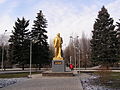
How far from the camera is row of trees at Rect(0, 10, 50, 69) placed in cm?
4196

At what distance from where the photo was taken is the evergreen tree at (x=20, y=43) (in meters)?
41.8

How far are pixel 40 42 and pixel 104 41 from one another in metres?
13.9

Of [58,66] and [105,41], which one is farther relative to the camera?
[105,41]

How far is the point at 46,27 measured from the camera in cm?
4634

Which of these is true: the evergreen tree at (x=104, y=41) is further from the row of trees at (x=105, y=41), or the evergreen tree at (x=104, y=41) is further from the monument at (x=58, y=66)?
the monument at (x=58, y=66)

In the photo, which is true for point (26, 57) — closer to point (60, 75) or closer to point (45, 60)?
point (45, 60)

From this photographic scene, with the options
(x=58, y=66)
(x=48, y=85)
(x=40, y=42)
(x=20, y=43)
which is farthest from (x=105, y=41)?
(x=48, y=85)

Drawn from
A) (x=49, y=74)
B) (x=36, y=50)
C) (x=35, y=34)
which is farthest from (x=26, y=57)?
(x=49, y=74)

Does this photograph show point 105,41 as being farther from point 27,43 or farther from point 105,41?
point 27,43

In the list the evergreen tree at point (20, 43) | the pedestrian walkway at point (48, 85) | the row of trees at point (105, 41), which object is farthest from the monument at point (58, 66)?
the evergreen tree at point (20, 43)

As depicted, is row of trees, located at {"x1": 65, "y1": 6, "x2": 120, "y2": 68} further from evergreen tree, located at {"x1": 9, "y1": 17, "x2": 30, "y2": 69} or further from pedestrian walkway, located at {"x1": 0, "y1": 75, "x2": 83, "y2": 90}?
pedestrian walkway, located at {"x1": 0, "y1": 75, "x2": 83, "y2": 90}

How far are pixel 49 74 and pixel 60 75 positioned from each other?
1216 mm

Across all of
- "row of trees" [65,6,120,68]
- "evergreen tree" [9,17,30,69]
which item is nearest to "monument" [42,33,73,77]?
"row of trees" [65,6,120,68]

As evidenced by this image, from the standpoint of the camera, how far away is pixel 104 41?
135 feet
